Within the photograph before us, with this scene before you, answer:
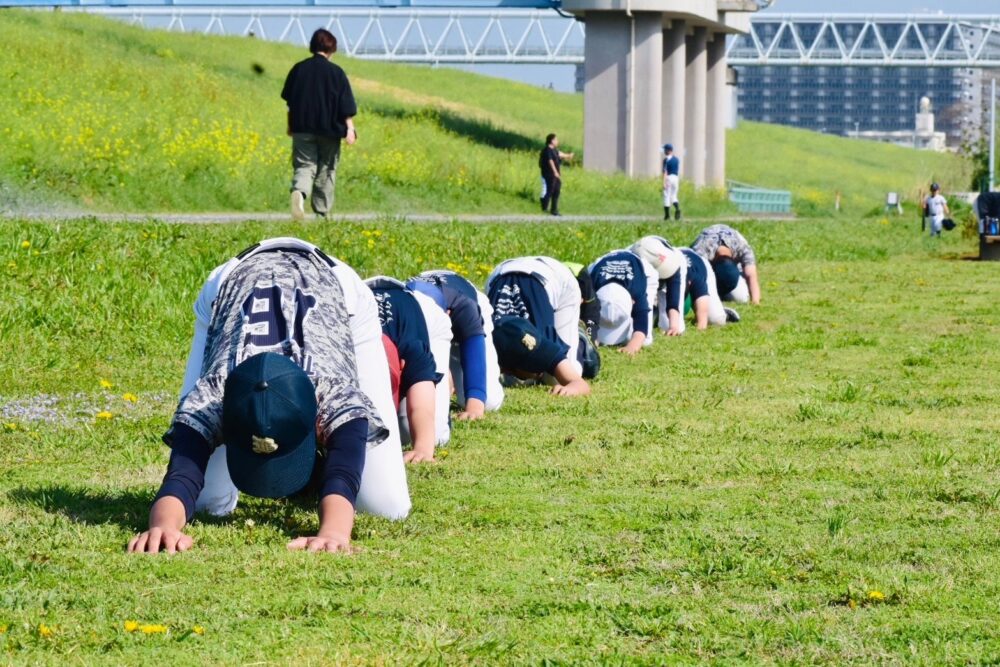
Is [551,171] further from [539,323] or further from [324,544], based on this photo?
[324,544]

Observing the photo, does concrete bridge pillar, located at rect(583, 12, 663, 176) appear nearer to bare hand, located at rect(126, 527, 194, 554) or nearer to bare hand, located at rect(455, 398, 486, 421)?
bare hand, located at rect(455, 398, 486, 421)

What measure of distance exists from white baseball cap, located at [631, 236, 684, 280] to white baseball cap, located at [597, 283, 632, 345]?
67cm

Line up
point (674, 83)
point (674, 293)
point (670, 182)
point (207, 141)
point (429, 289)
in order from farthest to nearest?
point (674, 83) < point (670, 182) < point (207, 141) < point (674, 293) < point (429, 289)

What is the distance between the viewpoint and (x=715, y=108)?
5219cm

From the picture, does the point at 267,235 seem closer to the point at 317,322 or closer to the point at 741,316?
the point at 741,316

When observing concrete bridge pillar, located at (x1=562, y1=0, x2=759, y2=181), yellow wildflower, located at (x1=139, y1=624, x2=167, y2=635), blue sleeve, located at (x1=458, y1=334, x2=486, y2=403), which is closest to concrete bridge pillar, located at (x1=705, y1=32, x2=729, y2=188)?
concrete bridge pillar, located at (x1=562, y1=0, x2=759, y2=181)

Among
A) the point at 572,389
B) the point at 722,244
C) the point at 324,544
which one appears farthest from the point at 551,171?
the point at 324,544

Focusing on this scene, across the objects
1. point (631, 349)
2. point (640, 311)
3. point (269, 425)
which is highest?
point (269, 425)

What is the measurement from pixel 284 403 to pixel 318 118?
10.5m

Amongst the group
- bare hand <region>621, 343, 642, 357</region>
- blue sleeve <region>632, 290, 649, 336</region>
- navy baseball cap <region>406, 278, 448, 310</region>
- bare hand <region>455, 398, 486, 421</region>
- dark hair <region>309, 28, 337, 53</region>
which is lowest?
bare hand <region>621, 343, 642, 357</region>

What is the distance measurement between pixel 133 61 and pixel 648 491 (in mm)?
35463

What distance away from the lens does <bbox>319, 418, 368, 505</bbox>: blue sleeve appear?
542 centimetres

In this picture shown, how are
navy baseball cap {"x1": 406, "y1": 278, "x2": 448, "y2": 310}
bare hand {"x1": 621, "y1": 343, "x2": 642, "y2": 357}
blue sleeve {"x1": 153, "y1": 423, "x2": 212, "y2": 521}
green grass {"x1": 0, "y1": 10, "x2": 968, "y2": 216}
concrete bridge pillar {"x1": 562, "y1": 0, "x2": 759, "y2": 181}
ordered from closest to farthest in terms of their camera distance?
blue sleeve {"x1": 153, "y1": 423, "x2": 212, "y2": 521}
navy baseball cap {"x1": 406, "y1": 278, "x2": 448, "y2": 310}
bare hand {"x1": 621, "y1": 343, "x2": 642, "y2": 357}
green grass {"x1": 0, "y1": 10, "x2": 968, "y2": 216}
concrete bridge pillar {"x1": 562, "y1": 0, "x2": 759, "y2": 181}

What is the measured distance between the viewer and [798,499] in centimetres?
634
